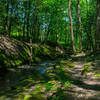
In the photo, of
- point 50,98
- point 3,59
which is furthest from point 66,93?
point 3,59

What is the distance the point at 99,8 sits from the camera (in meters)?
11.0

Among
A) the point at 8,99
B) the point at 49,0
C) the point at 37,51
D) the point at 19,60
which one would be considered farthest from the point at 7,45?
the point at 49,0

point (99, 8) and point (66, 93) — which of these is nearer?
point (66, 93)

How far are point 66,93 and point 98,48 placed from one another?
8205 millimetres

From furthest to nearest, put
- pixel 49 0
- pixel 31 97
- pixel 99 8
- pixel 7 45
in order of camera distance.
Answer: pixel 49 0, pixel 7 45, pixel 99 8, pixel 31 97

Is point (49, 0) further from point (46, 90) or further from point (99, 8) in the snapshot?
point (46, 90)

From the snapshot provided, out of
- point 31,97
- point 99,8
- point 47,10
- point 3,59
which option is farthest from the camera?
point 47,10

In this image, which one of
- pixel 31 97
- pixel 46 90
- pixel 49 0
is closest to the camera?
pixel 31 97

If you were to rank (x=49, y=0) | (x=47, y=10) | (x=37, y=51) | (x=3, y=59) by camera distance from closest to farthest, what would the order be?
1. (x=3, y=59)
2. (x=37, y=51)
3. (x=49, y=0)
4. (x=47, y=10)

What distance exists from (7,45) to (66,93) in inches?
364

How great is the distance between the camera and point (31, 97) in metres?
4.39

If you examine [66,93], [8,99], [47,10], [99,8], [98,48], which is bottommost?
[8,99]

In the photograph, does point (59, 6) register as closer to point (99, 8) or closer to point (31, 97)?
point (99, 8)

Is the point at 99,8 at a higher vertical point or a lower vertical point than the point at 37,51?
higher
